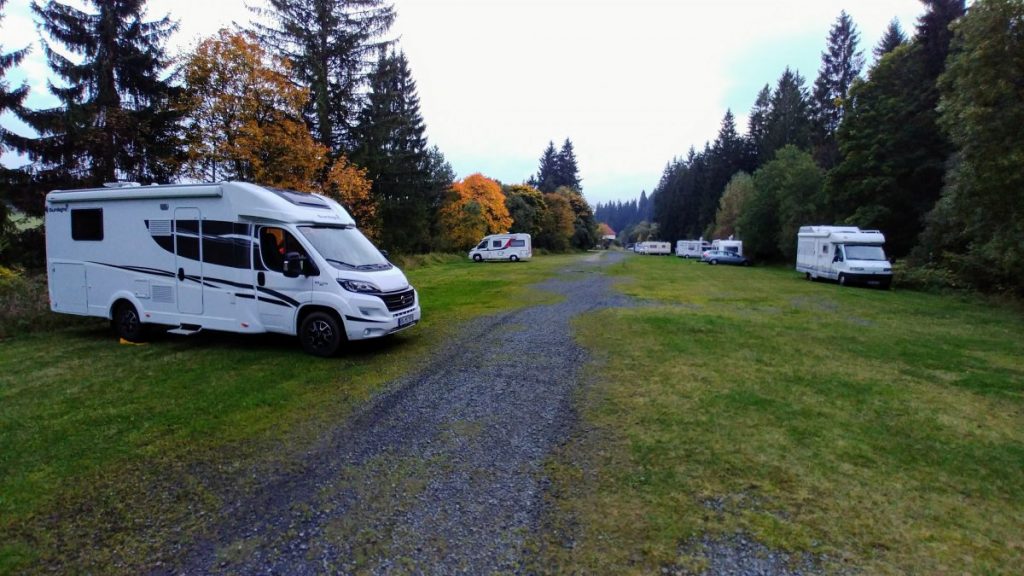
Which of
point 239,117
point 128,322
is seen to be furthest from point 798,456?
point 239,117

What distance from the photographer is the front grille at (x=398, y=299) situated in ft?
25.7

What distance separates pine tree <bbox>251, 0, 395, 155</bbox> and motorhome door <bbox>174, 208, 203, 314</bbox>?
18.7 meters

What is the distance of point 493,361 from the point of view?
24.8ft

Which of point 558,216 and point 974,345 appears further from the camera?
point 558,216

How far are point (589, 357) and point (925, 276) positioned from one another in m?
20.7

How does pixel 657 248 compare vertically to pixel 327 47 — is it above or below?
below

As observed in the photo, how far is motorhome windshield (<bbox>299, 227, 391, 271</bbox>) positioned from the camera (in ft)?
25.7

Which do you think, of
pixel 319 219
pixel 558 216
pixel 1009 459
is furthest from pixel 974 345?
pixel 558 216

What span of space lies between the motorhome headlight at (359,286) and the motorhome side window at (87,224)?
4927 mm

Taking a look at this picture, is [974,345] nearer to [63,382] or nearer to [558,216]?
[63,382]

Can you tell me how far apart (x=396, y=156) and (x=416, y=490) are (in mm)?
33021

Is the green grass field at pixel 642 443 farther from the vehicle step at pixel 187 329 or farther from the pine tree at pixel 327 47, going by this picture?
the pine tree at pixel 327 47

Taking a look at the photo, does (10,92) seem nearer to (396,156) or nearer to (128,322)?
(128,322)

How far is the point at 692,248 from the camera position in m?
60.8
